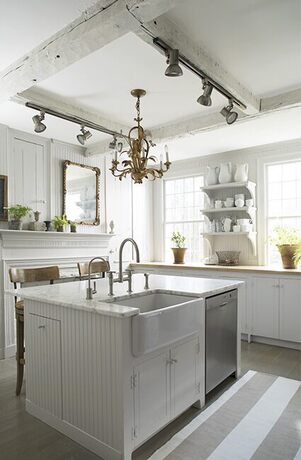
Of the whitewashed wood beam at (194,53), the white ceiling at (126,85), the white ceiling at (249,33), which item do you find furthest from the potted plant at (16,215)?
the white ceiling at (249,33)

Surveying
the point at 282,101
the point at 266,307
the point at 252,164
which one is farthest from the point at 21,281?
the point at 252,164

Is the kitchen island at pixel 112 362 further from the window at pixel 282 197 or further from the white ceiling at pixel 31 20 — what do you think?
the window at pixel 282 197

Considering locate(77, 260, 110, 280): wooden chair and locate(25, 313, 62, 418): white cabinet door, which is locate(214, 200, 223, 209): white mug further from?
locate(25, 313, 62, 418): white cabinet door

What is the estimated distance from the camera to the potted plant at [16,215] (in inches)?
158

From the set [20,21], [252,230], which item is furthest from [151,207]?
[20,21]

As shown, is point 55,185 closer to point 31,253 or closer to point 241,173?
point 31,253

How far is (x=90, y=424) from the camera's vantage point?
2.08m

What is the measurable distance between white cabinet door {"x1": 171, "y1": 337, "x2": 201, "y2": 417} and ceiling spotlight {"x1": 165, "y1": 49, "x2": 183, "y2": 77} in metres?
1.83

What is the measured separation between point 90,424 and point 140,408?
1.15 feet

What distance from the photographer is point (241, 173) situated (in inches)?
195

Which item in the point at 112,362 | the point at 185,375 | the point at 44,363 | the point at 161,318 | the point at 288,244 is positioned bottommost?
the point at 185,375

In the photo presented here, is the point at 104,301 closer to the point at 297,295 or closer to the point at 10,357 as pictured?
the point at 10,357

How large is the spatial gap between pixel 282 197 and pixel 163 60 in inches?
122

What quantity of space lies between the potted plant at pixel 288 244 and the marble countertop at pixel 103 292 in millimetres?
1532
